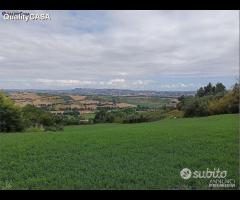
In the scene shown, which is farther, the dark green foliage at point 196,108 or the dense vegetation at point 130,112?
the dark green foliage at point 196,108

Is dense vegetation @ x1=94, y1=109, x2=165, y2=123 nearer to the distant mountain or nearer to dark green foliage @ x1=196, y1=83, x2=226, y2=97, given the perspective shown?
the distant mountain

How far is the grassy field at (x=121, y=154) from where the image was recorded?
6309mm

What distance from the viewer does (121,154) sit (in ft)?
22.0

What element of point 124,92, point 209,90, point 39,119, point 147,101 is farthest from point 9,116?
point 209,90

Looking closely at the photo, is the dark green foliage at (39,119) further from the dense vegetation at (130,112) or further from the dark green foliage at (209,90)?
the dark green foliage at (209,90)

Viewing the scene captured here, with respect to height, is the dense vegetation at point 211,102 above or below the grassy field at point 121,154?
above

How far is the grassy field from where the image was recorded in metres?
6.31

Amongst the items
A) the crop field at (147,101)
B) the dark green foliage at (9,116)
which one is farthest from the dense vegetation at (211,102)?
the dark green foliage at (9,116)

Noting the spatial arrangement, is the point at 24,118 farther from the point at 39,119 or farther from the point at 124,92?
the point at 124,92

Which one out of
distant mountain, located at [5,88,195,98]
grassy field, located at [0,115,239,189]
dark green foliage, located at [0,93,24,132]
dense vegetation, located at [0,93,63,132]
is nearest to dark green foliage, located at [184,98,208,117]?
grassy field, located at [0,115,239,189]

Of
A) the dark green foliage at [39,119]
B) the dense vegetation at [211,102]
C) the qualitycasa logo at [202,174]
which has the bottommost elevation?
the qualitycasa logo at [202,174]

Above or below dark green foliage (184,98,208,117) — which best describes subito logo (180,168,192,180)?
below

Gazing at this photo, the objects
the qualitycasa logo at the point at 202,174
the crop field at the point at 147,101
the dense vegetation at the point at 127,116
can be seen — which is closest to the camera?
the qualitycasa logo at the point at 202,174
